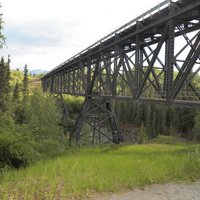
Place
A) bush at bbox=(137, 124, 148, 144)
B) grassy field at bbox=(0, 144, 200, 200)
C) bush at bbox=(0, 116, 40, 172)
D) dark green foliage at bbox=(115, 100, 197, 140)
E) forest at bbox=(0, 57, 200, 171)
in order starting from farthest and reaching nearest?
dark green foliage at bbox=(115, 100, 197, 140)
bush at bbox=(137, 124, 148, 144)
forest at bbox=(0, 57, 200, 171)
bush at bbox=(0, 116, 40, 172)
grassy field at bbox=(0, 144, 200, 200)

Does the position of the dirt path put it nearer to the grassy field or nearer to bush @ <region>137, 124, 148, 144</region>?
the grassy field

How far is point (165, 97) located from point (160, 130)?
195 feet

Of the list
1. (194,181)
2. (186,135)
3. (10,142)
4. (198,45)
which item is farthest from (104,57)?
(186,135)

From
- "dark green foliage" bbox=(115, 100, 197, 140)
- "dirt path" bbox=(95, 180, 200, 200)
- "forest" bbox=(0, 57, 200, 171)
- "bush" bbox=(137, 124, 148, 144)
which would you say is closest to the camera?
"dirt path" bbox=(95, 180, 200, 200)

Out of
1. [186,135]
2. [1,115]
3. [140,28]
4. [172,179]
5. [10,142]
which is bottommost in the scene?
[186,135]

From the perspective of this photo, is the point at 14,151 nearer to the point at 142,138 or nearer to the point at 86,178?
the point at 86,178

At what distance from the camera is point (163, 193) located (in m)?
7.68

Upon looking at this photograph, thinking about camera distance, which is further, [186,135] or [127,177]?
[186,135]

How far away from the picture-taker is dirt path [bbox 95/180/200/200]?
7.32 meters

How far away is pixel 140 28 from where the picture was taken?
59.2ft

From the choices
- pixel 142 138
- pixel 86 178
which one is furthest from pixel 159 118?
pixel 86 178

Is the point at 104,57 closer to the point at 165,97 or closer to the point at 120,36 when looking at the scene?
the point at 120,36

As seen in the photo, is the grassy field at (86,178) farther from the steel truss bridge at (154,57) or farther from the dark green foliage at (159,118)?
the dark green foliage at (159,118)

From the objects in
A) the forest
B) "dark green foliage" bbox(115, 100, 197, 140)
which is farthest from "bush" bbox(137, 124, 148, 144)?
"dark green foliage" bbox(115, 100, 197, 140)
